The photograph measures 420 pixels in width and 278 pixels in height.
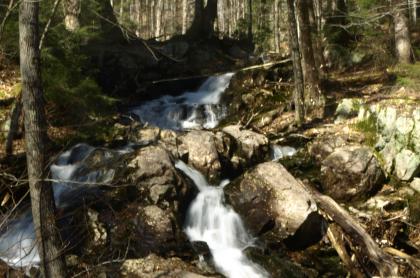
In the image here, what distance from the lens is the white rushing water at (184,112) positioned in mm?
16562

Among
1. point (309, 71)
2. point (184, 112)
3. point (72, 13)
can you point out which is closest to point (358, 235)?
point (309, 71)

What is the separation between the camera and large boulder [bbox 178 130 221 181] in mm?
11555

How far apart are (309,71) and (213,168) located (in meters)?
5.14

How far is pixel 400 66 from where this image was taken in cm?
1476

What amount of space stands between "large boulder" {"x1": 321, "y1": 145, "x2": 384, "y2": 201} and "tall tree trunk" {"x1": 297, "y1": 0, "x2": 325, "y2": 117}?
10.7 feet

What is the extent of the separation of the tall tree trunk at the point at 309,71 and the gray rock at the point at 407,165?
349cm

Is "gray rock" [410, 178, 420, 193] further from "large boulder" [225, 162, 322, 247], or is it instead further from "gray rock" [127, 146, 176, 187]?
"gray rock" [127, 146, 176, 187]

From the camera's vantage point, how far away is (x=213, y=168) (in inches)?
455

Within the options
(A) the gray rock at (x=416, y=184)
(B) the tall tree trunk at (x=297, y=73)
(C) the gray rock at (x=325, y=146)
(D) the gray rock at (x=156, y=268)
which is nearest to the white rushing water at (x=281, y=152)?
(C) the gray rock at (x=325, y=146)

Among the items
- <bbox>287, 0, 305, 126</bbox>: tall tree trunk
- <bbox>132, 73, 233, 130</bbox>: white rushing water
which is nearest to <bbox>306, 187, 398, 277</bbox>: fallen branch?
<bbox>287, 0, 305, 126</bbox>: tall tree trunk

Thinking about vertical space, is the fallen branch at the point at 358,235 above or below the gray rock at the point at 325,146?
below

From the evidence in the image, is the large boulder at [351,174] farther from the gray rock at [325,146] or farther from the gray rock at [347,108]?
the gray rock at [347,108]

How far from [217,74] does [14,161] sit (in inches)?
441

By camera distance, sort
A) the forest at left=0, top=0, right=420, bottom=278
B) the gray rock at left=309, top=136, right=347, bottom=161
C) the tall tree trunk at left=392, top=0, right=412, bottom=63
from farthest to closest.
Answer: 1. the tall tree trunk at left=392, top=0, right=412, bottom=63
2. the gray rock at left=309, top=136, right=347, bottom=161
3. the forest at left=0, top=0, right=420, bottom=278
